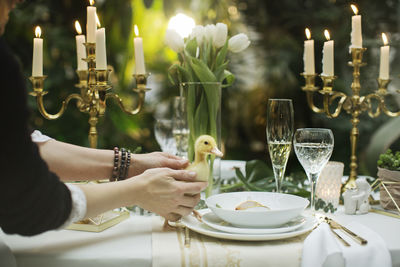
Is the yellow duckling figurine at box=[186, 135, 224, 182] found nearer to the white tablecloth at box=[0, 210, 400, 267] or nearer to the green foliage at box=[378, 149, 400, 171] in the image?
the white tablecloth at box=[0, 210, 400, 267]

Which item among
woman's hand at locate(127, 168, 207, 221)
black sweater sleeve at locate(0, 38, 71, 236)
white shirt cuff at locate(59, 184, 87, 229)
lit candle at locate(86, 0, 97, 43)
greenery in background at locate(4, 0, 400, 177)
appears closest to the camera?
black sweater sleeve at locate(0, 38, 71, 236)

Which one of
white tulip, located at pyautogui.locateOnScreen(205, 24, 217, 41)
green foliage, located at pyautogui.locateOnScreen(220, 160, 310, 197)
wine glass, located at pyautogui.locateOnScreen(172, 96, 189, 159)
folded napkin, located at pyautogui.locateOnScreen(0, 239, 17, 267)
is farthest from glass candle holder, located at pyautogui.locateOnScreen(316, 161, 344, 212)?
folded napkin, located at pyautogui.locateOnScreen(0, 239, 17, 267)

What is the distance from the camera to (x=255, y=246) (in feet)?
3.35

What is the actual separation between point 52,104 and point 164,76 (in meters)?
1.14

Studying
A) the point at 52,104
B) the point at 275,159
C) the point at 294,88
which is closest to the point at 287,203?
the point at 275,159

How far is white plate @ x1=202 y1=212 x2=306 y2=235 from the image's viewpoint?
1.04 meters

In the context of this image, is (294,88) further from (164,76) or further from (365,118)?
(164,76)

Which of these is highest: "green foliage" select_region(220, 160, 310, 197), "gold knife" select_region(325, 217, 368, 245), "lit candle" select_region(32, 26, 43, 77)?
"lit candle" select_region(32, 26, 43, 77)

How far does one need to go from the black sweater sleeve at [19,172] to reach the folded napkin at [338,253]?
54cm

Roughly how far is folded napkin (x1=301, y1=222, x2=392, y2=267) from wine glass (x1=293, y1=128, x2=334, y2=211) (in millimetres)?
301

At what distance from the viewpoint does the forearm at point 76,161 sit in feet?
4.32

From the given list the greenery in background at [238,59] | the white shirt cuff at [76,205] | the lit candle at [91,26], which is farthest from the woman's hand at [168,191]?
the greenery in background at [238,59]

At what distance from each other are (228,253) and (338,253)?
234mm

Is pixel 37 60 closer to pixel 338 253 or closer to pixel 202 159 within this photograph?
pixel 202 159
